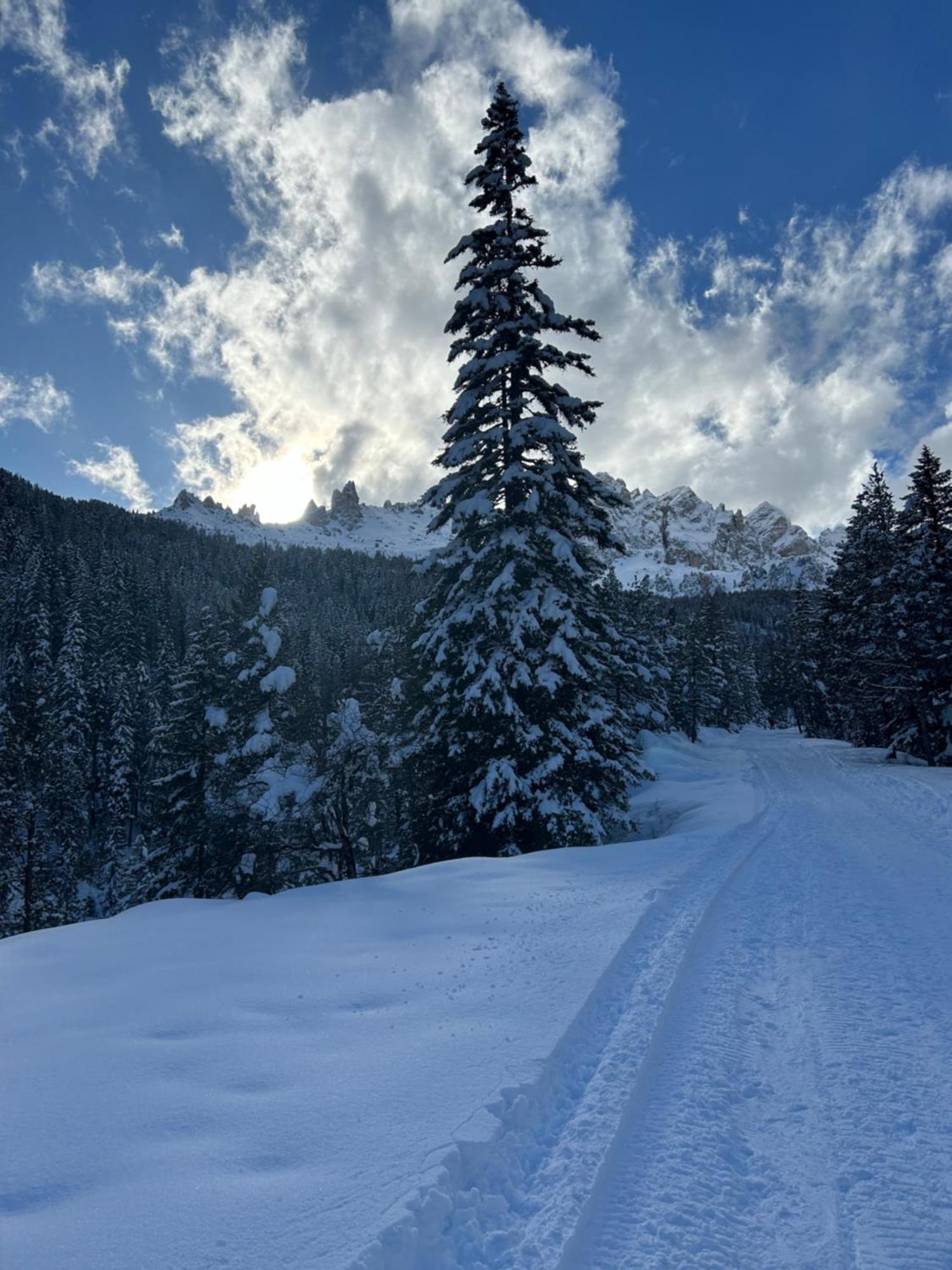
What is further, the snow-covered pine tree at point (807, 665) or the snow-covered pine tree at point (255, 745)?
the snow-covered pine tree at point (807, 665)

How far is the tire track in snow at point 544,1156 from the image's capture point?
250cm

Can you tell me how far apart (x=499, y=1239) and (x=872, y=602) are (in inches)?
1260

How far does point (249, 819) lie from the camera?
57.8ft

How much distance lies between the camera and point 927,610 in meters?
24.3

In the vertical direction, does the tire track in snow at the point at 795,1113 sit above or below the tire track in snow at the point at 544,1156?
below

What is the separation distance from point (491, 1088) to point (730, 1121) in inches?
55.0

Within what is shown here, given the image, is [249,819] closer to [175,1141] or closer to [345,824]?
[345,824]

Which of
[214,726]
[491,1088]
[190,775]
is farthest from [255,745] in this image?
[491,1088]

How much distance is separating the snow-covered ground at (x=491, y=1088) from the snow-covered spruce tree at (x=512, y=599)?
3.93 m

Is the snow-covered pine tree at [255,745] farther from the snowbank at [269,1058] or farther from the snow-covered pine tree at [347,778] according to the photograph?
the snowbank at [269,1058]

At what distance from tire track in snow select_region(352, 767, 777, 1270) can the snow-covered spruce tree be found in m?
6.00

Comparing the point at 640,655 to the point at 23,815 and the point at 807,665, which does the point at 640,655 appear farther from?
the point at 807,665

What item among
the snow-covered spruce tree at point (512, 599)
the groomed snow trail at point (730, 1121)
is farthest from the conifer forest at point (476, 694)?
the groomed snow trail at point (730, 1121)

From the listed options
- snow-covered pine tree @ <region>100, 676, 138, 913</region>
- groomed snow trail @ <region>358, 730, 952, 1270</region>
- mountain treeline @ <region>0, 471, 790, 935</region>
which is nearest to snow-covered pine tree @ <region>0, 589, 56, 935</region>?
mountain treeline @ <region>0, 471, 790, 935</region>
